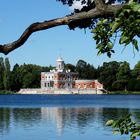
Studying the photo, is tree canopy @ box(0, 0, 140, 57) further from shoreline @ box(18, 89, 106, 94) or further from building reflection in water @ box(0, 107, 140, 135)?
shoreline @ box(18, 89, 106, 94)

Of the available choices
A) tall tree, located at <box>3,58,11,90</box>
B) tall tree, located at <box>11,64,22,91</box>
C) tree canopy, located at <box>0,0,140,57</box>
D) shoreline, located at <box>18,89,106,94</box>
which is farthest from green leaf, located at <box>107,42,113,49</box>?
shoreline, located at <box>18,89,106,94</box>

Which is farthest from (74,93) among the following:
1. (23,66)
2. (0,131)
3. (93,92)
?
(0,131)

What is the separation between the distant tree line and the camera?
121125 mm

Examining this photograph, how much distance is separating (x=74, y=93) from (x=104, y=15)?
140 metres

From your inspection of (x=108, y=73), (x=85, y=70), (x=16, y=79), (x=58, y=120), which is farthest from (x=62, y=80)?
(x=58, y=120)

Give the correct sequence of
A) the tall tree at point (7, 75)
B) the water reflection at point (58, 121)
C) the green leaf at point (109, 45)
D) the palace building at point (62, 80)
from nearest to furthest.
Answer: the green leaf at point (109, 45) → the water reflection at point (58, 121) → the tall tree at point (7, 75) → the palace building at point (62, 80)

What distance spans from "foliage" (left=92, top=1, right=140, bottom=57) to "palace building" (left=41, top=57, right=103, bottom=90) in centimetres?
12874

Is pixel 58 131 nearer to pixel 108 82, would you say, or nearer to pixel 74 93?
pixel 108 82

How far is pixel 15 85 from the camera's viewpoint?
456ft

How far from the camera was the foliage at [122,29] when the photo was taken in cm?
214

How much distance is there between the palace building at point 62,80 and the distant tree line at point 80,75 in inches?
108

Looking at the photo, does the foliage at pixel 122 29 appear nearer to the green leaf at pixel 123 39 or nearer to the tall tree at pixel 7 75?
the green leaf at pixel 123 39

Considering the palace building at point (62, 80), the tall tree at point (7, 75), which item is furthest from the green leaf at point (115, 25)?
the tall tree at point (7, 75)

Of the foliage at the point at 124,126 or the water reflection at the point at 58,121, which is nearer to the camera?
the foliage at the point at 124,126
